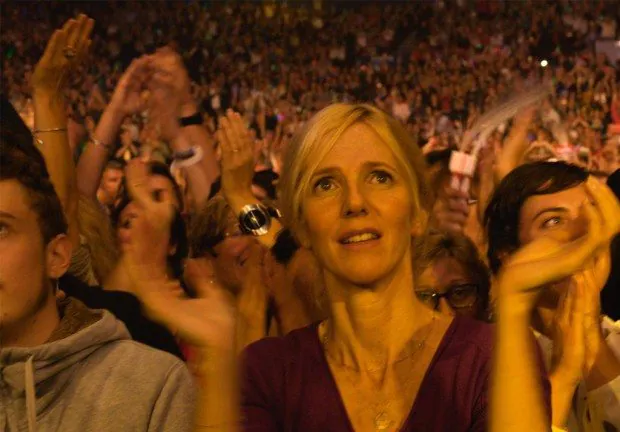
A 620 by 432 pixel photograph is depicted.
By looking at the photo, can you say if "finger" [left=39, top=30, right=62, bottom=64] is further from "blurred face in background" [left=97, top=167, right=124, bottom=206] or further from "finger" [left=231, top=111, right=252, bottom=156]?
"blurred face in background" [left=97, top=167, right=124, bottom=206]

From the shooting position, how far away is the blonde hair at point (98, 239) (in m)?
2.58

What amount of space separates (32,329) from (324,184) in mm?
488

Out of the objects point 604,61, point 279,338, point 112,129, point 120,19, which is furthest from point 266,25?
point 279,338

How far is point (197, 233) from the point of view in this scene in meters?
2.63

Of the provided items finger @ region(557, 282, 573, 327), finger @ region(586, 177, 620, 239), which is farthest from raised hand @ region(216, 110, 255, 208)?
finger @ region(586, 177, 620, 239)

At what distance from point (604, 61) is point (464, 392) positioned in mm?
10981

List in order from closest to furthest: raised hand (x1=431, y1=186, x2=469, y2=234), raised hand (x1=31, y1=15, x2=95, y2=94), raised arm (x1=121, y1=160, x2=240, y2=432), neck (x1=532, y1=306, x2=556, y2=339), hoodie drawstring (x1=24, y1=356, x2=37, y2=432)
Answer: raised arm (x1=121, y1=160, x2=240, y2=432)
hoodie drawstring (x1=24, y1=356, x2=37, y2=432)
neck (x1=532, y1=306, x2=556, y2=339)
raised hand (x1=31, y1=15, x2=95, y2=94)
raised hand (x1=431, y1=186, x2=469, y2=234)

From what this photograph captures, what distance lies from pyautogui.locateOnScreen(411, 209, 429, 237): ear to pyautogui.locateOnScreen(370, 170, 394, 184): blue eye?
7cm

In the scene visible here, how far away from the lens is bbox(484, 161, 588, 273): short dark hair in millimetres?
2242

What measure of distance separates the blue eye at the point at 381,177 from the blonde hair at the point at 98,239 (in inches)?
44.3

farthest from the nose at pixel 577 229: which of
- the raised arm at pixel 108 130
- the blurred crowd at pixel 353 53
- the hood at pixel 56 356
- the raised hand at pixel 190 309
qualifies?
the blurred crowd at pixel 353 53

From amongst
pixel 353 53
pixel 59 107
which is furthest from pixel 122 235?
pixel 353 53

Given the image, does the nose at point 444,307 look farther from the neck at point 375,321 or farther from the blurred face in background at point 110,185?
the blurred face in background at point 110,185

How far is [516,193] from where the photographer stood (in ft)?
7.47
